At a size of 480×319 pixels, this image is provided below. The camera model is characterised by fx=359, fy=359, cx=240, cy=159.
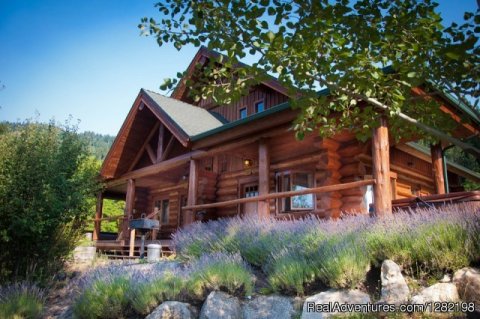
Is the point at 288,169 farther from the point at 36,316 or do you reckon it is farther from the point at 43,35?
the point at 43,35

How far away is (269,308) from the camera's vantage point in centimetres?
482

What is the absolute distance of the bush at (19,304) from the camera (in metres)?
6.14

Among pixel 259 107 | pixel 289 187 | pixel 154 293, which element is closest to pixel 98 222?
pixel 259 107

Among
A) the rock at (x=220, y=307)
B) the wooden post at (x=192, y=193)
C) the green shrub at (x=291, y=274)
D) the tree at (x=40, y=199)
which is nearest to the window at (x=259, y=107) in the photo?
the wooden post at (x=192, y=193)

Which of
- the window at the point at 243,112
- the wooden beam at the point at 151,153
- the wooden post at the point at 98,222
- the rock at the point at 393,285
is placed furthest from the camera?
the wooden post at the point at 98,222

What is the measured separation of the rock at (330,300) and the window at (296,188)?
6.36 meters

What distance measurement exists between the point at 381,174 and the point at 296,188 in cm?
475

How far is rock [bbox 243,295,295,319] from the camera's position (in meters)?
4.66

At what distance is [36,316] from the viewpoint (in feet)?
21.5

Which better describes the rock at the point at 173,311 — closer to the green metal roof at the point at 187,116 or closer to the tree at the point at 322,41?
the tree at the point at 322,41

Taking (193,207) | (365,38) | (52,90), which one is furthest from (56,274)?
(365,38)

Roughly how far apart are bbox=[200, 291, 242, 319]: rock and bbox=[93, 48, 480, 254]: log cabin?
10.4ft

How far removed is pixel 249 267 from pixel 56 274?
213 inches

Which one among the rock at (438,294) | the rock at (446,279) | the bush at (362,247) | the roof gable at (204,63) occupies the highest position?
the roof gable at (204,63)
